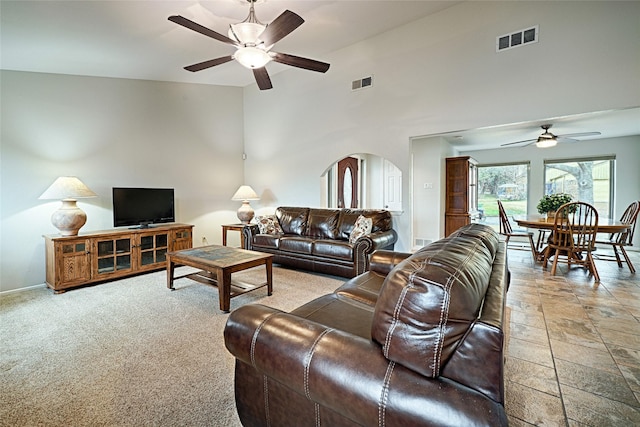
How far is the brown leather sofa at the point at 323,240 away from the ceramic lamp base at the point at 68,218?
2.13 meters

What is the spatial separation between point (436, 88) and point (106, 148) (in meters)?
4.81

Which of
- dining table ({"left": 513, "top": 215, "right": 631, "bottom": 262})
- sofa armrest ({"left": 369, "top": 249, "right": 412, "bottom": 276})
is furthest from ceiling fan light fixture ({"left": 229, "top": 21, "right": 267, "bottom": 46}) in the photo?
dining table ({"left": 513, "top": 215, "right": 631, "bottom": 262})

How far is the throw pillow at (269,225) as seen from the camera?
4.90 metres

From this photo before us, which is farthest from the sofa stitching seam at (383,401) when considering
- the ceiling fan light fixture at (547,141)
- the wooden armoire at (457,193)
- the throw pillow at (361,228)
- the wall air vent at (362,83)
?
the ceiling fan light fixture at (547,141)

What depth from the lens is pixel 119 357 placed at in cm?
216

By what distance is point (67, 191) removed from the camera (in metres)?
3.62

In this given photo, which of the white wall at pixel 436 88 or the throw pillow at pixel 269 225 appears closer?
the white wall at pixel 436 88

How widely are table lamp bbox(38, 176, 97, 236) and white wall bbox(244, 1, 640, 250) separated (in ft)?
9.80

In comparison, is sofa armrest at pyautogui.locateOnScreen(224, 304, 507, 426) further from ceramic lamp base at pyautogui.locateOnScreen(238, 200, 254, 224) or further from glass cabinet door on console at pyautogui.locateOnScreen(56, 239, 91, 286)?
ceramic lamp base at pyautogui.locateOnScreen(238, 200, 254, 224)

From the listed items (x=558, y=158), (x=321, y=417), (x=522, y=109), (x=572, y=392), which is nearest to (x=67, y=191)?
(x=321, y=417)

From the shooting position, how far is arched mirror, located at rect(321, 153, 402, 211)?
278 inches

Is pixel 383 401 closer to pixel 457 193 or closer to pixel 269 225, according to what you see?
pixel 269 225

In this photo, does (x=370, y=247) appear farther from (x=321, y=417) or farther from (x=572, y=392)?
(x=321, y=417)

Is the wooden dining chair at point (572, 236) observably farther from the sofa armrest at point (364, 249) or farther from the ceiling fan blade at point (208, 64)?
the ceiling fan blade at point (208, 64)
